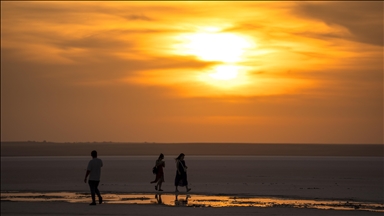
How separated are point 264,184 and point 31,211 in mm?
14648

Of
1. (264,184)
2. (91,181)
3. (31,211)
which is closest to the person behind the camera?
(31,211)

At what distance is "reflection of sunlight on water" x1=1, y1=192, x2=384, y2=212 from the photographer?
21.8 m

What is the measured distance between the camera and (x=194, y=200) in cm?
2378

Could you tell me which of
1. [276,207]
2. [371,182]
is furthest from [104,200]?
[371,182]

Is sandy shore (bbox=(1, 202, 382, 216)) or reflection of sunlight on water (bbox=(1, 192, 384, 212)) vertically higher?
reflection of sunlight on water (bbox=(1, 192, 384, 212))

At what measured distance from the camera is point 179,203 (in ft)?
74.7

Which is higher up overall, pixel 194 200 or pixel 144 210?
pixel 194 200

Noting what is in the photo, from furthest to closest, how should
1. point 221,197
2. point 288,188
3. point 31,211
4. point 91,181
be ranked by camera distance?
point 288,188 → point 221,197 → point 91,181 → point 31,211

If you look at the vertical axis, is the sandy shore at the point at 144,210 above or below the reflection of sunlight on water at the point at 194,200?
below

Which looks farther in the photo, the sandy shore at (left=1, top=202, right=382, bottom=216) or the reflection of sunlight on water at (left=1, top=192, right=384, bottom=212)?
the reflection of sunlight on water at (left=1, top=192, right=384, bottom=212)

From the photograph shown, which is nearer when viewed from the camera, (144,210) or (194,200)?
(144,210)

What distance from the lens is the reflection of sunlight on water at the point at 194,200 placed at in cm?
2177

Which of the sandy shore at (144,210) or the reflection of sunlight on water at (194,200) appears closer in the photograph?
the sandy shore at (144,210)

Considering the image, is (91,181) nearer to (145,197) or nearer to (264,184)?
(145,197)
